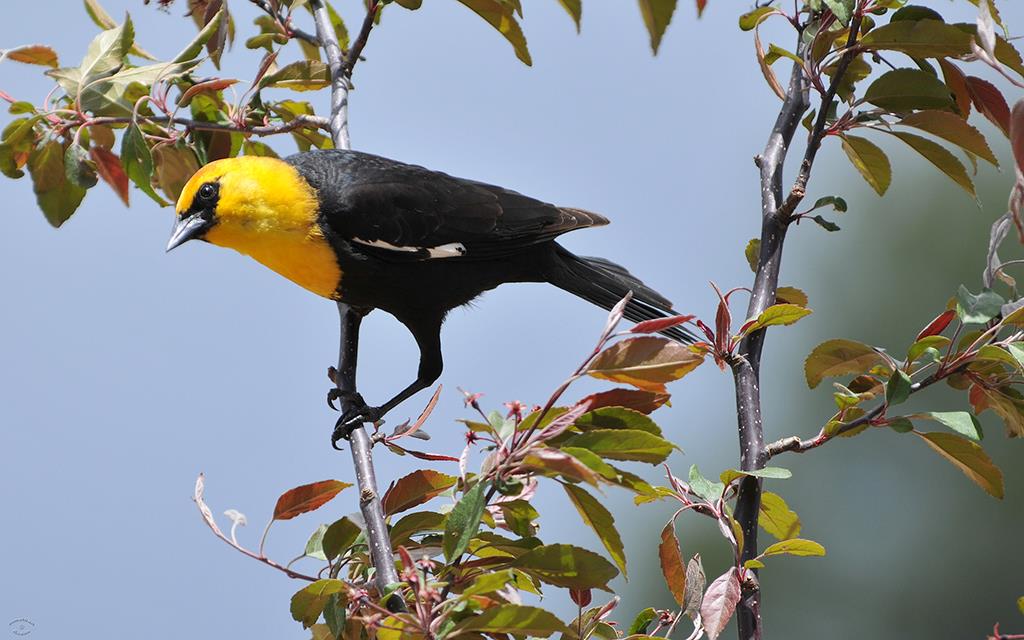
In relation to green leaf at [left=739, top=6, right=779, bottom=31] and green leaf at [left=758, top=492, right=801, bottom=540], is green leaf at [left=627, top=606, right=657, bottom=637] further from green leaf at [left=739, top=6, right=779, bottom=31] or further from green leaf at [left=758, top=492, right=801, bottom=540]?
green leaf at [left=739, top=6, right=779, bottom=31]

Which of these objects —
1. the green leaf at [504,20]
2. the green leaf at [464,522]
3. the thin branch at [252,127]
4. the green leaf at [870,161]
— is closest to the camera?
the green leaf at [464,522]

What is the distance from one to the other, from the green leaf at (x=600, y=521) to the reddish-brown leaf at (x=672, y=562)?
0.28 meters

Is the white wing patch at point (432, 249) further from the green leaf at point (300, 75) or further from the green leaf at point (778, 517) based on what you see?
the green leaf at point (778, 517)

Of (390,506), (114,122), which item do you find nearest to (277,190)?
(114,122)

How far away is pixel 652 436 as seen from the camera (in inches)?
55.2

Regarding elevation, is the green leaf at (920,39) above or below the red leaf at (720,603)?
above

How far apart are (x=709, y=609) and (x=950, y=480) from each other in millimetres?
11557

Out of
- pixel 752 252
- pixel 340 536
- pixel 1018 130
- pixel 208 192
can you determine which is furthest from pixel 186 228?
pixel 1018 130

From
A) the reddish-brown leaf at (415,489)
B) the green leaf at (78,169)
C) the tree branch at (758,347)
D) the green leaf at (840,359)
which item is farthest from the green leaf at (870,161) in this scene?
the green leaf at (78,169)

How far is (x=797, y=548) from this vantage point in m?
1.61

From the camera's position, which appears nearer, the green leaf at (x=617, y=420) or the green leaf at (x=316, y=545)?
the green leaf at (x=617, y=420)

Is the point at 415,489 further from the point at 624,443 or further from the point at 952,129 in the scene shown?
the point at 952,129

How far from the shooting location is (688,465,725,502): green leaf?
5.32 feet

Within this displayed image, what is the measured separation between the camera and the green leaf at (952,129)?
6.24ft
